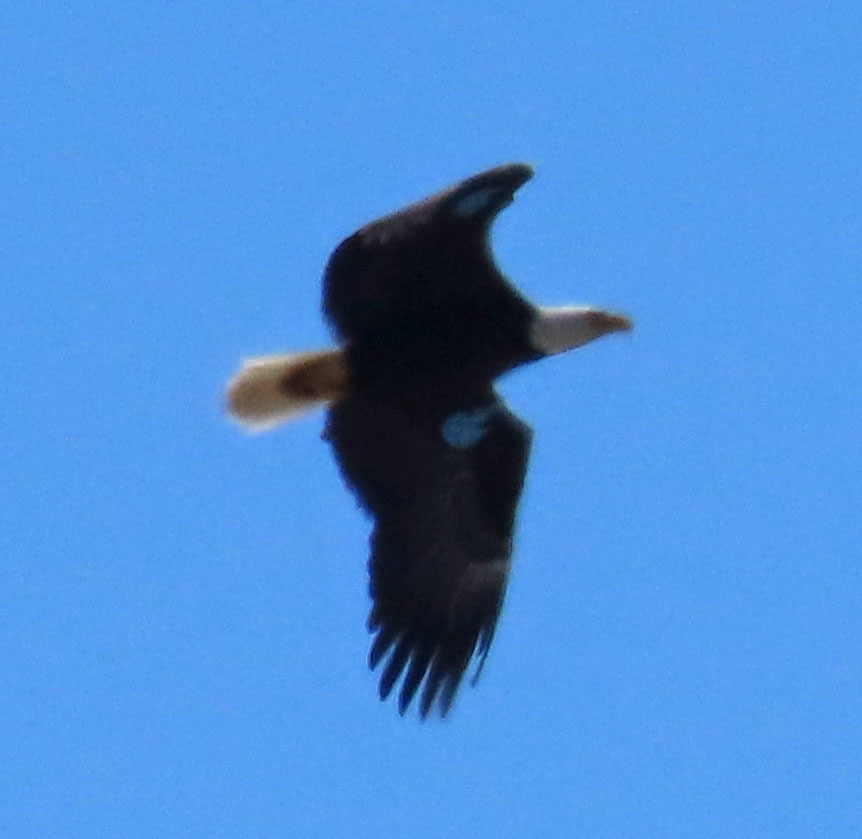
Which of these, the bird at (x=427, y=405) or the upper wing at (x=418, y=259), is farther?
the bird at (x=427, y=405)

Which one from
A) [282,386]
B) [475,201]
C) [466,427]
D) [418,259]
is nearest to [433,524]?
[466,427]

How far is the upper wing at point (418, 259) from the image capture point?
9.95 meters

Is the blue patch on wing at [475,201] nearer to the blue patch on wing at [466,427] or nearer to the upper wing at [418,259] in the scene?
the upper wing at [418,259]

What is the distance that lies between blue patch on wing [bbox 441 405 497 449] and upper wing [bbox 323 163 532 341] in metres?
0.48

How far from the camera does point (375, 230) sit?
32.7 ft

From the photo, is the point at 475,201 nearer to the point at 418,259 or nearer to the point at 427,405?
the point at 418,259

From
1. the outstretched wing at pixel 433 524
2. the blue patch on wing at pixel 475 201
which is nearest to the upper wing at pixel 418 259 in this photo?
the blue patch on wing at pixel 475 201

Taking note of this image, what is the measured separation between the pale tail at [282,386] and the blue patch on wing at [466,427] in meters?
0.44

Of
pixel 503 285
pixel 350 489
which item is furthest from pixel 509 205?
pixel 350 489

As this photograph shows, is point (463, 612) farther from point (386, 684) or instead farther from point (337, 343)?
point (337, 343)

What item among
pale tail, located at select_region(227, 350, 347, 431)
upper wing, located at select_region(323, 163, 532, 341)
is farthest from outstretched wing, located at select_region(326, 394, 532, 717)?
upper wing, located at select_region(323, 163, 532, 341)

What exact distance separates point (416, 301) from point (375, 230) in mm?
434

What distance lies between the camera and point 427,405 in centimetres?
1061

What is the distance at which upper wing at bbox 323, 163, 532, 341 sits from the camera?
995cm
